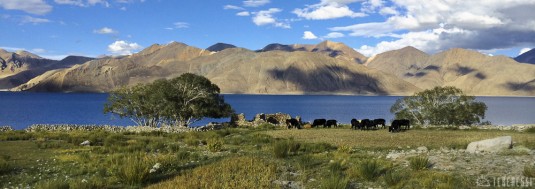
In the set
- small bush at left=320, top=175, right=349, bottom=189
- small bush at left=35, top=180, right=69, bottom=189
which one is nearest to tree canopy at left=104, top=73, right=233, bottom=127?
small bush at left=35, top=180, right=69, bottom=189

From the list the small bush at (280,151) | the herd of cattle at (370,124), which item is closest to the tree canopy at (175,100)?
the herd of cattle at (370,124)

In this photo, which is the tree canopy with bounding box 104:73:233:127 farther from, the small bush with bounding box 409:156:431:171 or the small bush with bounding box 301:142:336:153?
the small bush with bounding box 409:156:431:171

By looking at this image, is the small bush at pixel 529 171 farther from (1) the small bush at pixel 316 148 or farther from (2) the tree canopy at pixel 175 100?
(2) the tree canopy at pixel 175 100

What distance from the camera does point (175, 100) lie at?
188ft

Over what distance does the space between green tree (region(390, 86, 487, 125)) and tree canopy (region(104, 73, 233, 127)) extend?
99.4 feet

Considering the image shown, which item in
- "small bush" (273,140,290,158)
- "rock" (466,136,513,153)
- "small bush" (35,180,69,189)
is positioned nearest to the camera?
"small bush" (35,180,69,189)

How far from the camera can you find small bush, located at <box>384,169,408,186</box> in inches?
569

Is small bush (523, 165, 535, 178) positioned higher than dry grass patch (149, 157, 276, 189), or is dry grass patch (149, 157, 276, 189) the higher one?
small bush (523, 165, 535, 178)

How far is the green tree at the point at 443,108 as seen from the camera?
216 ft

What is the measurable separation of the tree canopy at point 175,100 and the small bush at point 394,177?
142 ft

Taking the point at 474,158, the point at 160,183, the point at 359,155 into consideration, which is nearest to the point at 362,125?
the point at 359,155

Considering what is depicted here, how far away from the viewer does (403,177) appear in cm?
1518

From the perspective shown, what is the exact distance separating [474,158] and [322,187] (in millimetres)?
8360

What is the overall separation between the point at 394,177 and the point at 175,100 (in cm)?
4596
